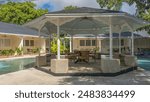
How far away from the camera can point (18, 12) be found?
57.2 metres

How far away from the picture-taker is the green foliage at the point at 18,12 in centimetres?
5712

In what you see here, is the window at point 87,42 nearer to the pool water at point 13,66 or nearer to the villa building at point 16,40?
the villa building at point 16,40

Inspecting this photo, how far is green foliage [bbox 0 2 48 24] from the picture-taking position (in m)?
57.1

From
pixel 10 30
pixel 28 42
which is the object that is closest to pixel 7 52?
pixel 10 30

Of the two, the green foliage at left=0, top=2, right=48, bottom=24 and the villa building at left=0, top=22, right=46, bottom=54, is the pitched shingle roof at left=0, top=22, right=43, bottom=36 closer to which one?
the villa building at left=0, top=22, right=46, bottom=54

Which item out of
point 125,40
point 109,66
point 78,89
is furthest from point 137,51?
point 78,89

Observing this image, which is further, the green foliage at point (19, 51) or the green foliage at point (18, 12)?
the green foliage at point (18, 12)

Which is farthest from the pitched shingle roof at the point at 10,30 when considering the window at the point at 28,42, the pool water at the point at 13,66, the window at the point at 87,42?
the window at the point at 87,42

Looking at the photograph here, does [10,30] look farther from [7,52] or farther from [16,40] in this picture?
[7,52]

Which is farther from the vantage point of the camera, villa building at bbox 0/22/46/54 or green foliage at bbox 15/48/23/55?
green foliage at bbox 15/48/23/55

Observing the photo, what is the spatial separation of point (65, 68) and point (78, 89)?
9.48m

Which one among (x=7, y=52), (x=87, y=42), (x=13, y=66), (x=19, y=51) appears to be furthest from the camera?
(x=87, y=42)

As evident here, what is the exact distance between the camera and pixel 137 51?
140 feet

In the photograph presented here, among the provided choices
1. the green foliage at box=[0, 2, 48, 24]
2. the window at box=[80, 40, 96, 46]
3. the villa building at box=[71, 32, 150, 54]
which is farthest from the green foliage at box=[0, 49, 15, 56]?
the green foliage at box=[0, 2, 48, 24]
